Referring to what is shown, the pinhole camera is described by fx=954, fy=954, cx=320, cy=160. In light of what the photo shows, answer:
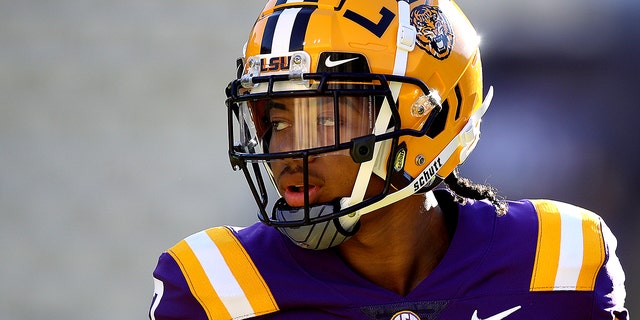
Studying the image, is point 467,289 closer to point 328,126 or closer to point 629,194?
point 328,126

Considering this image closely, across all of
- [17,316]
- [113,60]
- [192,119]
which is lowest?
[17,316]

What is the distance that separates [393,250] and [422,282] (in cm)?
11

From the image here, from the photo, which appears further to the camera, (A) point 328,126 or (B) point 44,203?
(B) point 44,203

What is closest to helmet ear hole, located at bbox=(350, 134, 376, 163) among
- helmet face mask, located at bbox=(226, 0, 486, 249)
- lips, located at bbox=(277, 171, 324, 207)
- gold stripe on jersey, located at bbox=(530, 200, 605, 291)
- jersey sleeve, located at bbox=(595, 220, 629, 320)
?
helmet face mask, located at bbox=(226, 0, 486, 249)

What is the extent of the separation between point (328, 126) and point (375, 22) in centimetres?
25

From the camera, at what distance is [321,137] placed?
1920mm

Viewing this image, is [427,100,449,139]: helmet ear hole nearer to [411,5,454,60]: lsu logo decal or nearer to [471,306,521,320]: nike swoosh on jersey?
[411,5,454,60]: lsu logo decal

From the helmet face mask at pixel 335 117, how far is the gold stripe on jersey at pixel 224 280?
0.14 m

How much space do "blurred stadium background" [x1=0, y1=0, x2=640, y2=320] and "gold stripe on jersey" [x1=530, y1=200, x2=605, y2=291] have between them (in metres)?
1.47

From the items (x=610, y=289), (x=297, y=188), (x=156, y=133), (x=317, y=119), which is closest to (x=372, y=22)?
(x=317, y=119)

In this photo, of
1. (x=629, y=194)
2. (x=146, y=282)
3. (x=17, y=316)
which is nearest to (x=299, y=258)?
(x=146, y=282)

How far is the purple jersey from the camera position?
1992mm

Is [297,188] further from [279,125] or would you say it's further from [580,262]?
[580,262]

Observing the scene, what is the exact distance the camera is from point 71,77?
352 centimetres
